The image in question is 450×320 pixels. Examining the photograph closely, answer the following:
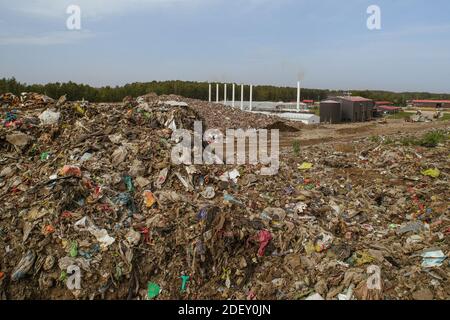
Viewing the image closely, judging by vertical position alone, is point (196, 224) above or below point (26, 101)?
below

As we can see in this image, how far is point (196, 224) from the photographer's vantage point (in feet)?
16.4

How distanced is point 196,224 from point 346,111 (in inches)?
905

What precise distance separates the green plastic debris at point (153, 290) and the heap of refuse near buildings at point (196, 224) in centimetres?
1

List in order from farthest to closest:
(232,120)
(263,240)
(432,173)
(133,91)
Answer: (133,91)
(232,120)
(432,173)
(263,240)

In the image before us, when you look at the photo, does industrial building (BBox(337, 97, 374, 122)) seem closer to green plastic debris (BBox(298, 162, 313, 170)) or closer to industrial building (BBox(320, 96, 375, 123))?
industrial building (BBox(320, 96, 375, 123))

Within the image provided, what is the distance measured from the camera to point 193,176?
20.3 feet

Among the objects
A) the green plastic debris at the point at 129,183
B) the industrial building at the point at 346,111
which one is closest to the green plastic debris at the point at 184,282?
the green plastic debris at the point at 129,183

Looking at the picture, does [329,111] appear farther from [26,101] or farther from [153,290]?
[153,290]

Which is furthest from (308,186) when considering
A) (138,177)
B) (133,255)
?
(133,255)

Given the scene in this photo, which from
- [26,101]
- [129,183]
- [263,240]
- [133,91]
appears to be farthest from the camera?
[133,91]

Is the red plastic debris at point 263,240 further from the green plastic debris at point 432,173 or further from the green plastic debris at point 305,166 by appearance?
the green plastic debris at point 432,173

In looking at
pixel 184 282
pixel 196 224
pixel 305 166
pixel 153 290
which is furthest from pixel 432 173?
pixel 153 290

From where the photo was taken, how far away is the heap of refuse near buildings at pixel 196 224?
4395 millimetres

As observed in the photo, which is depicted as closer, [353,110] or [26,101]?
[26,101]
